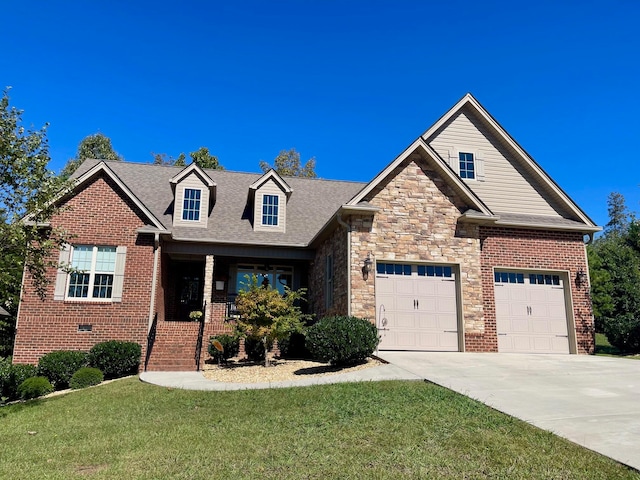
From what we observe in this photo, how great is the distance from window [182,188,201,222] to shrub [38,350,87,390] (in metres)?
6.88

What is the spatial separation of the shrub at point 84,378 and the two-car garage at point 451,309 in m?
7.81

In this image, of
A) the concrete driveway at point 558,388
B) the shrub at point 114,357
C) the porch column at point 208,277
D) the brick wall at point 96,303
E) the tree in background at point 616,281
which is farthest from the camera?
the tree in background at point 616,281

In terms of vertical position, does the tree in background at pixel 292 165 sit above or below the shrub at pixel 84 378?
above

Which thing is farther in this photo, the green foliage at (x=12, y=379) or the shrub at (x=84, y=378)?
the shrub at (x=84, y=378)

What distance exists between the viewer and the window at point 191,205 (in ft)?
59.7

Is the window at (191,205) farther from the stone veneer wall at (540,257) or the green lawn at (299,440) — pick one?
the stone veneer wall at (540,257)

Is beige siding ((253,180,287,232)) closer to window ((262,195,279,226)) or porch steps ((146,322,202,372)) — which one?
window ((262,195,279,226))

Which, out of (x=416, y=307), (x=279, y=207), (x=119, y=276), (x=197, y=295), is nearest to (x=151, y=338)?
(x=119, y=276)

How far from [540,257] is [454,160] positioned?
4.27m

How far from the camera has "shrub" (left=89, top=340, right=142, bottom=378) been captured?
42.6 feet

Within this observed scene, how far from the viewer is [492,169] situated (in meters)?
16.0

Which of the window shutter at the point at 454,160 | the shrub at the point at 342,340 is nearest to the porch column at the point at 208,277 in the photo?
the shrub at the point at 342,340

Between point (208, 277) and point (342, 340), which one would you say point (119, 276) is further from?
point (342, 340)

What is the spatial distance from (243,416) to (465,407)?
3533 mm
